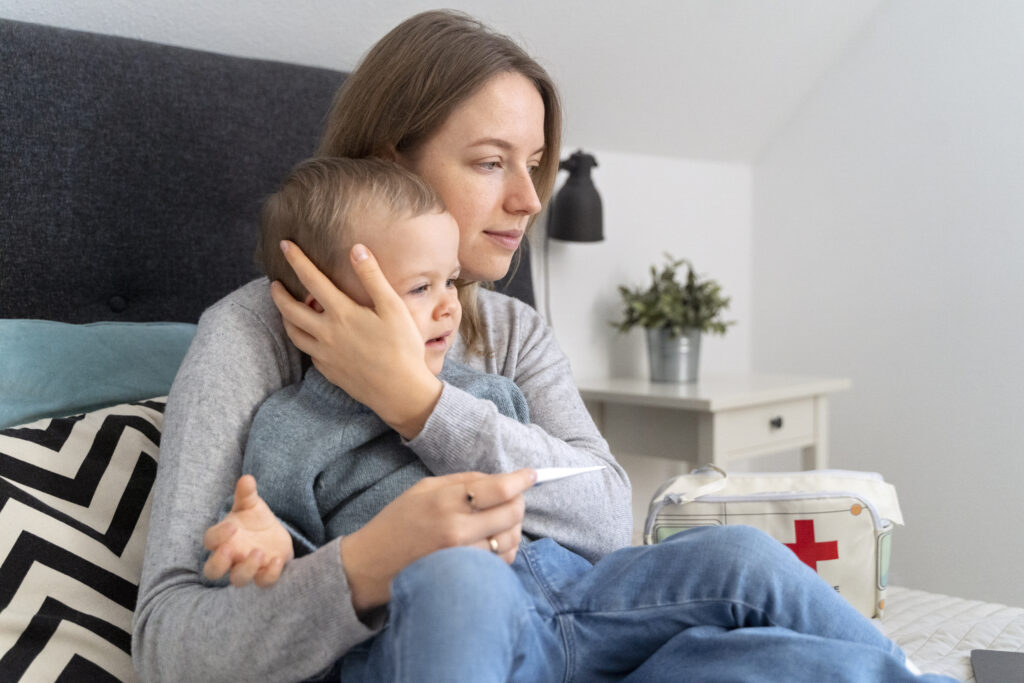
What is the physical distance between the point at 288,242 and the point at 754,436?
153 centimetres

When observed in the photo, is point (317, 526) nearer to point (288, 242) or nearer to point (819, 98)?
point (288, 242)

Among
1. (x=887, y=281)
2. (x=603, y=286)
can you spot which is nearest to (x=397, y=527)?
(x=603, y=286)

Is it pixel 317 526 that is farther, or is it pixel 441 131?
pixel 441 131

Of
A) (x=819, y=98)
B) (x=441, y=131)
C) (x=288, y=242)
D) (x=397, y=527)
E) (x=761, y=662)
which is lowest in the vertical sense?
(x=761, y=662)

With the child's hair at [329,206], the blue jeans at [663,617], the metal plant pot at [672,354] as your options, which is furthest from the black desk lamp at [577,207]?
the blue jeans at [663,617]

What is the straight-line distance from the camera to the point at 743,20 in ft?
7.91

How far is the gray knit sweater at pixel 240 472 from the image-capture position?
0.77 metres

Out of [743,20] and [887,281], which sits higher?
[743,20]

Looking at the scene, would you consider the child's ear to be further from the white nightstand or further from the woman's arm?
the white nightstand

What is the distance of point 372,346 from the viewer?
A: 2.91 ft

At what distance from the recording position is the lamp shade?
221 centimetres

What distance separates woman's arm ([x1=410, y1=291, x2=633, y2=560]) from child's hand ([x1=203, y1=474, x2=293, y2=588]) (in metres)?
0.18

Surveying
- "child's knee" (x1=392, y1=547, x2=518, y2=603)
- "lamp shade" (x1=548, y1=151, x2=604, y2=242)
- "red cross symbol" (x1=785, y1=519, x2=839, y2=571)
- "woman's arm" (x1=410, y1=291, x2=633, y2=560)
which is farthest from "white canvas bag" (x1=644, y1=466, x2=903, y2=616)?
"lamp shade" (x1=548, y1=151, x2=604, y2=242)

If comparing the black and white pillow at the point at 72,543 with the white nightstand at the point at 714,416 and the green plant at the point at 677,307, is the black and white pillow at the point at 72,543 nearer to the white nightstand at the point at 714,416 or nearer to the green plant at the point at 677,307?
the white nightstand at the point at 714,416
